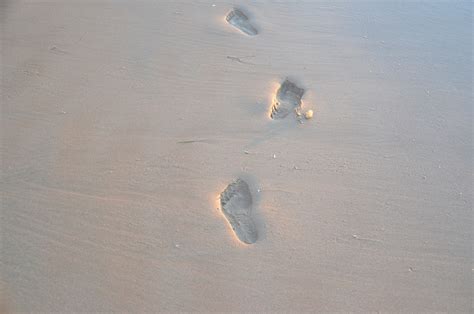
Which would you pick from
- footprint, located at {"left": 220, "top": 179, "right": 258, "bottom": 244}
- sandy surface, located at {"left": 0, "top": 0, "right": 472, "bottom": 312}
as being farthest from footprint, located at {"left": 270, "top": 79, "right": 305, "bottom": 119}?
footprint, located at {"left": 220, "top": 179, "right": 258, "bottom": 244}

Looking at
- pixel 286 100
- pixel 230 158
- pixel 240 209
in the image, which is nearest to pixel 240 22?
pixel 286 100

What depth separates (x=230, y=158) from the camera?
1.98 m

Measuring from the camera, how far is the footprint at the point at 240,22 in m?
2.65

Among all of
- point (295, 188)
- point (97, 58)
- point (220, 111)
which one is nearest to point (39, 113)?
point (97, 58)

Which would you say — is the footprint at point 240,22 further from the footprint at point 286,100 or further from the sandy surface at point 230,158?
the footprint at point 286,100

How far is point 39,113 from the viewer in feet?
6.98

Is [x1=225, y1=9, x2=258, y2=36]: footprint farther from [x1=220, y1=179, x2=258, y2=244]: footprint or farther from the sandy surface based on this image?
[x1=220, y1=179, x2=258, y2=244]: footprint

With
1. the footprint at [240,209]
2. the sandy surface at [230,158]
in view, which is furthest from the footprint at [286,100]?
the footprint at [240,209]

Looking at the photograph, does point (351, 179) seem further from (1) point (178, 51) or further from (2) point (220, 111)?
(1) point (178, 51)

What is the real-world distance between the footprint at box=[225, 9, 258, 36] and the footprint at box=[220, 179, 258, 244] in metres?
1.15

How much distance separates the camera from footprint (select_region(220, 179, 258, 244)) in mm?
1752

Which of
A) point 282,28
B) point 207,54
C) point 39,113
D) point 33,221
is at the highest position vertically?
point 282,28

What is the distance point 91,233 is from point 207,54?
125 centimetres

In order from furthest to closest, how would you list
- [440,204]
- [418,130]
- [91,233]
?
[418,130] < [440,204] < [91,233]
